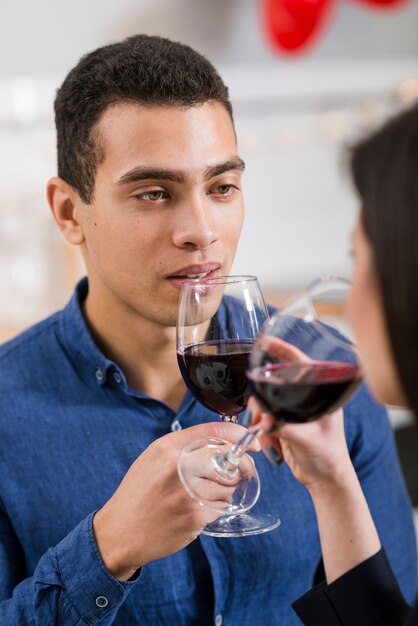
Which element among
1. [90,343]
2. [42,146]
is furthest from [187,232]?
[42,146]

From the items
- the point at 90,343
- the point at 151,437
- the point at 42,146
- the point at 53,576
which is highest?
the point at 42,146

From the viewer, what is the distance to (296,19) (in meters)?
3.18

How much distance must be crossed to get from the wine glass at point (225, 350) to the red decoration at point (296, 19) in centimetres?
217

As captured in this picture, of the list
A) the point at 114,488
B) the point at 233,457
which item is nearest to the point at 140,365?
the point at 114,488

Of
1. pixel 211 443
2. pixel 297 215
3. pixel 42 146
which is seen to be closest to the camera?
pixel 211 443

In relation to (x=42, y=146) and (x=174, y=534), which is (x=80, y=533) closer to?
(x=174, y=534)

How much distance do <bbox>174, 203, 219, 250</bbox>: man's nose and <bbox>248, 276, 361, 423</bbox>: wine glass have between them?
323 mm

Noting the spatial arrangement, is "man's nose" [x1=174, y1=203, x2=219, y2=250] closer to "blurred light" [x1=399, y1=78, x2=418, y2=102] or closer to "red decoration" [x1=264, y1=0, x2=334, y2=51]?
"red decoration" [x1=264, y1=0, x2=334, y2=51]

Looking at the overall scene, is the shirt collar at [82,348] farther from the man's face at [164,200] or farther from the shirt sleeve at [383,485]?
the shirt sleeve at [383,485]

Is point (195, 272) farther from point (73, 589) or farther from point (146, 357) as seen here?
point (73, 589)

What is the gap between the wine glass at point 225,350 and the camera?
1.13 m

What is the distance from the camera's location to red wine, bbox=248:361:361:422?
965 millimetres

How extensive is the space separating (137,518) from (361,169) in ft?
1.65

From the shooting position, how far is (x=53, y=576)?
1.15 metres
